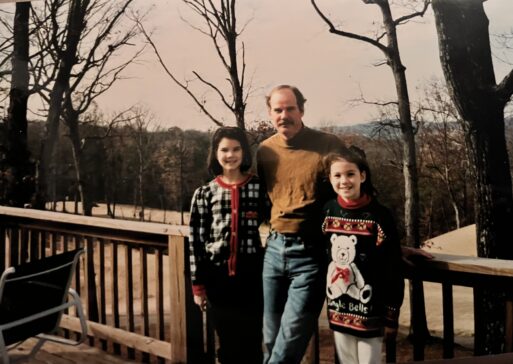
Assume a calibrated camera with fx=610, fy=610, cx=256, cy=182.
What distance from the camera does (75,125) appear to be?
277cm

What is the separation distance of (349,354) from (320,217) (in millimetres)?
524

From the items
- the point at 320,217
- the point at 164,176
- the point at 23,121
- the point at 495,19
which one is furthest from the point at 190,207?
the point at 495,19

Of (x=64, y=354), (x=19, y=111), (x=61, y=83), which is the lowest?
(x=64, y=354)

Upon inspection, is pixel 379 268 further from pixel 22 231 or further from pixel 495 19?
pixel 22 231

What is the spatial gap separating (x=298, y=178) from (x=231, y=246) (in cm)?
38

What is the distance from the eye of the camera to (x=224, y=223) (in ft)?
7.52

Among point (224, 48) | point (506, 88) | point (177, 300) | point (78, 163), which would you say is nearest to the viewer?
point (506, 88)

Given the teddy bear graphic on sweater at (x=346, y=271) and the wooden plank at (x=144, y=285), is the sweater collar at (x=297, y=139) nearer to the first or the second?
the teddy bear graphic on sweater at (x=346, y=271)

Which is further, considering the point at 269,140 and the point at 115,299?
the point at 115,299

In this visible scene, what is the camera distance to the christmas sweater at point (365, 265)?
2.04 m

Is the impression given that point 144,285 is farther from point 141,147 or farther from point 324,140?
point 324,140

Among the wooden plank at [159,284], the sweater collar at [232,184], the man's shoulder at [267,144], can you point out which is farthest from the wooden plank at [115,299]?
the man's shoulder at [267,144]

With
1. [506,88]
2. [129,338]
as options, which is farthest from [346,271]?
[129,338]

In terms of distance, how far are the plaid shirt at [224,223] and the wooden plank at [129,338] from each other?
606mm
